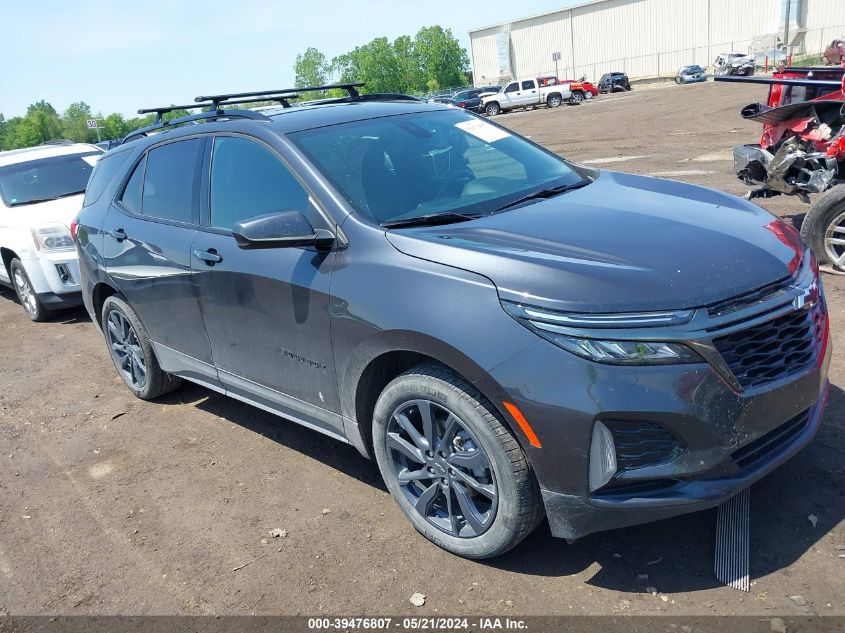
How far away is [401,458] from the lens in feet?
11.0

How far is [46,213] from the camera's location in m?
8.08

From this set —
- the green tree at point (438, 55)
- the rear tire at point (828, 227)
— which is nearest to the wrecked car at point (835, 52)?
the rear tire at point (828, 227)

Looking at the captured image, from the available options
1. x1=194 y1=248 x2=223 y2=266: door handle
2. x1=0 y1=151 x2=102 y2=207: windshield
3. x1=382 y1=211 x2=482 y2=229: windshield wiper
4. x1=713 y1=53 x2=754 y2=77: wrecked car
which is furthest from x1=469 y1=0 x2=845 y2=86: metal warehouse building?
x1=194 y1=248 x2=223 y2=266: door handle

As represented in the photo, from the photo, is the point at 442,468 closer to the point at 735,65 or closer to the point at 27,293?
the point at 27,293

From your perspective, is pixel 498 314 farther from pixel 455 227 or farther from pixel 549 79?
pixel 549 79

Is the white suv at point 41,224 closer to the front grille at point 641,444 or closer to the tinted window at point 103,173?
the tinted window at point 103,173

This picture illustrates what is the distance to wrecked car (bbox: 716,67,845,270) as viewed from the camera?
6.56 m

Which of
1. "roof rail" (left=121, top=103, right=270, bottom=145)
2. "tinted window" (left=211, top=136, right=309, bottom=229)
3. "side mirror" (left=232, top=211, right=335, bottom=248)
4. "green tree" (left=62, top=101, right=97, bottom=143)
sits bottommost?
"green tree" (left=62, top=101, right=97, bottom=143)

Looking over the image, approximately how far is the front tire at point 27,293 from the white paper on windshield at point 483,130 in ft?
18.7

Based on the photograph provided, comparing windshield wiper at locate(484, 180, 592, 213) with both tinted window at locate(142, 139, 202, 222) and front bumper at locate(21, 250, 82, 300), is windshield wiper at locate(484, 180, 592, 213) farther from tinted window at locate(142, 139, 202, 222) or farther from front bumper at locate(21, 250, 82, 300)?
front bumper at locate(21, 250, 82, 300)

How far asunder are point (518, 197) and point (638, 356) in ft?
4.48

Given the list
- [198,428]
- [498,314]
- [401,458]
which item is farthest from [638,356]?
[198,428]

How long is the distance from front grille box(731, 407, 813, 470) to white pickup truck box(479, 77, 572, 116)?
1746 inches

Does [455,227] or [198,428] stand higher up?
[455,227]
